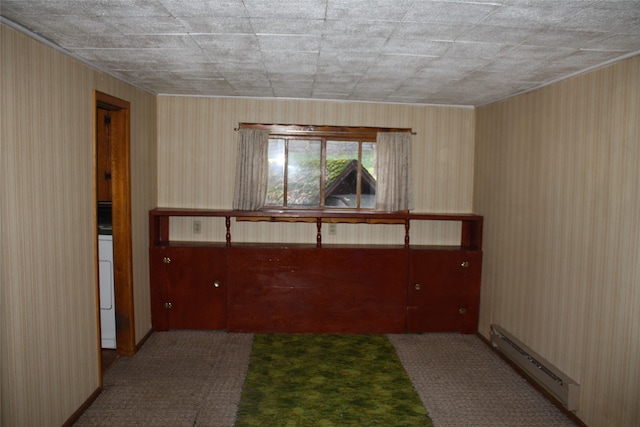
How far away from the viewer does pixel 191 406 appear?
A: 3.41 m

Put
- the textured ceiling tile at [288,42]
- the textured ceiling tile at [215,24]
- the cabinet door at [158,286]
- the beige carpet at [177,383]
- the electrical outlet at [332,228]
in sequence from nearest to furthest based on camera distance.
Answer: the textured ceiling tile at [215,24]
the textured ceiling tile at [288,42]
the beige carpet at [177,383]
the cabinet door at [158,286]
the electrical outlet at [332,228]

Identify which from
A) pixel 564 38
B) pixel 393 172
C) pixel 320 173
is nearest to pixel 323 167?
pixel 320 173

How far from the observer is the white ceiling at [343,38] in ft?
7.04

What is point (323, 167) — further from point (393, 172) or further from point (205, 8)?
point (205, 8)

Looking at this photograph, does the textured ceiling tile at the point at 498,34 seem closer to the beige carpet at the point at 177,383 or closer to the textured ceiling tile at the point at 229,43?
the textured ceiling tile at the point at 229,43

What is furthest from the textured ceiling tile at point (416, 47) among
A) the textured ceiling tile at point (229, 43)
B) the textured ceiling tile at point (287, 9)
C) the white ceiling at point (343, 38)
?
the textured ceiling tile at point (229, 43)

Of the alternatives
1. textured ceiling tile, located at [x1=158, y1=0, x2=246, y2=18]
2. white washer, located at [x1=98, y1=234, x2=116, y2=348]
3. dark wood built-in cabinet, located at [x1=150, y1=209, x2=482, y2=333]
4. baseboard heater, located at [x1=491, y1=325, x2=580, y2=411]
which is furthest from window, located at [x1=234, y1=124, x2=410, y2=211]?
textured ceiling tile, located at [x1=158, y1=0, x2=246, y2=18]

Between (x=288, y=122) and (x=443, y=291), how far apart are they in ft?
8.34

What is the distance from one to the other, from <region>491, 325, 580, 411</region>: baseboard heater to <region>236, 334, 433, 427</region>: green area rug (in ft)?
3.34

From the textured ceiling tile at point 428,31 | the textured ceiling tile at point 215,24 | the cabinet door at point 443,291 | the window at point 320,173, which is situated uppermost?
the textured ceiling tile at point 215,24

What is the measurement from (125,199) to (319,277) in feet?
6.83

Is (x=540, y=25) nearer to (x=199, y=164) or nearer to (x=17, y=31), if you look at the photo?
(x=17, y=31)

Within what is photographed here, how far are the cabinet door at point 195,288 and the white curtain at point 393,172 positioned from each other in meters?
1.88

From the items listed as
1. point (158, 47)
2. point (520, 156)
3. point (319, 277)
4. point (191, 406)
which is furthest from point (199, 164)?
point (520, 156)
